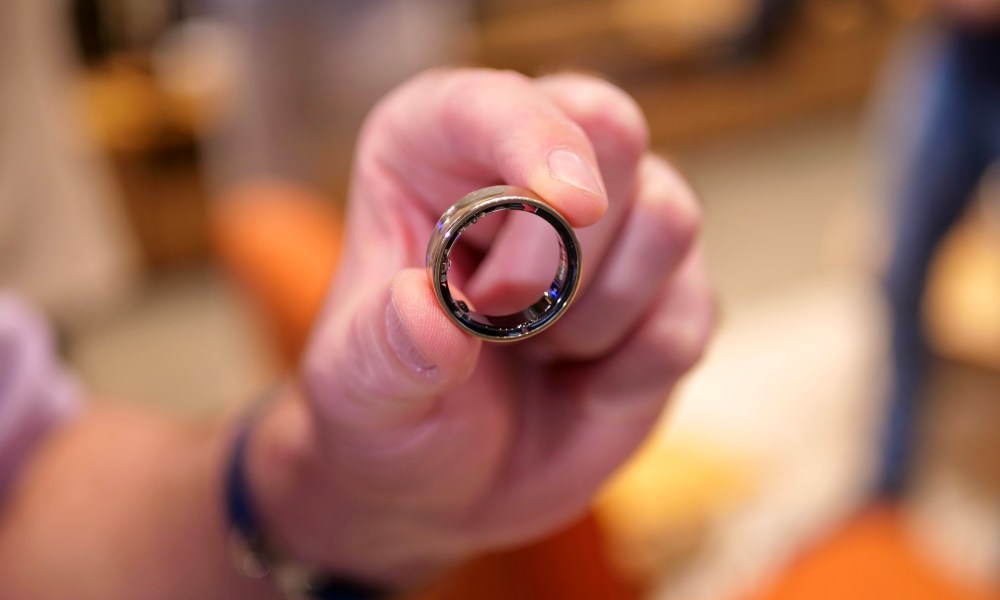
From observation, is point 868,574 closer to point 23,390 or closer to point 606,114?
point 606,114

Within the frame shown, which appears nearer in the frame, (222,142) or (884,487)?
(884,487)

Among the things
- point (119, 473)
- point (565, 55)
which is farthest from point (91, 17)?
point (119, 473)

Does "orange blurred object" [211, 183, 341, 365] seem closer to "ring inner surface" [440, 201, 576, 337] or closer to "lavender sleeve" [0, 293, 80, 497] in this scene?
"lavender sleeve" [0, 293, 80, 497]

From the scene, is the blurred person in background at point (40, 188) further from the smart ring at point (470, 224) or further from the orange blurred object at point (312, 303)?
the smart ring at point (470, 224)

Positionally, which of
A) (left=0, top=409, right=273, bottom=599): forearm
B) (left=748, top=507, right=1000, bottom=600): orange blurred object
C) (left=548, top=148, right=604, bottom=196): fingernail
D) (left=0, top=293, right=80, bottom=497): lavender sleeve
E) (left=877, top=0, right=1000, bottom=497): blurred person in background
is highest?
(left=877, top=0, right=1000, bottom=497): blurred person in background

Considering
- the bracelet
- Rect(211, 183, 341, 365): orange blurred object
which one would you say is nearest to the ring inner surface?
the bracelet

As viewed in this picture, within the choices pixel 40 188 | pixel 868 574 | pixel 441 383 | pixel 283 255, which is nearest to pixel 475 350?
pixel 441 383

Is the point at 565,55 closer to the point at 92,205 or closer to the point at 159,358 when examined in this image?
the point at 159,358
